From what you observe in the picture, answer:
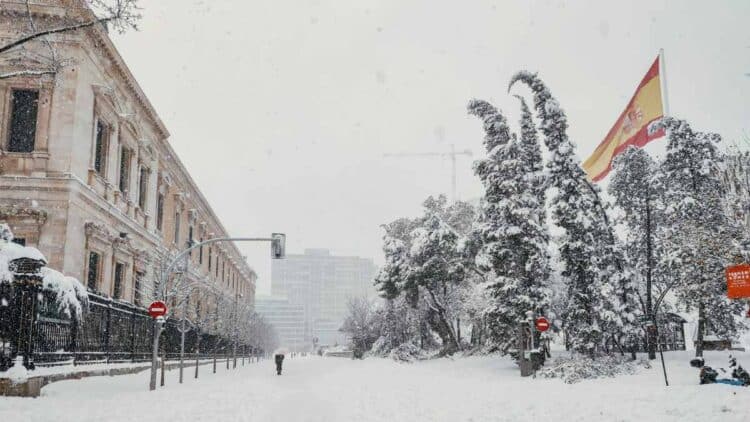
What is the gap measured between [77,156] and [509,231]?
17482mm

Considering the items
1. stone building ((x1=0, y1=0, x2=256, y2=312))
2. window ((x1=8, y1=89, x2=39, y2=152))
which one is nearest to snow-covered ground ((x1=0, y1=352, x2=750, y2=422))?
stone building ((x1=0, y1=0, x2=256, y2=312))

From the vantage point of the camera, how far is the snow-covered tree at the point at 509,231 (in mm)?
27531

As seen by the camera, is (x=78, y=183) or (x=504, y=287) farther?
(x=504, y=287)

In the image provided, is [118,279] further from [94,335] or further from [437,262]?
[437,262]

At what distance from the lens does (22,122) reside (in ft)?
81.0

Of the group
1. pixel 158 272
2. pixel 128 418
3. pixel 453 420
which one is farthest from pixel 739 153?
pixel 158 272

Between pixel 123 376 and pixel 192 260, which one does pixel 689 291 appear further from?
pixel 192 260

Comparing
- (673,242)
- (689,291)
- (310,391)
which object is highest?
(673,242)

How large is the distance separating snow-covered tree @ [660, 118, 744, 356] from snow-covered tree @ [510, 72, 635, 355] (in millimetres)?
2441

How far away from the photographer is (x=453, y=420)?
12188mm

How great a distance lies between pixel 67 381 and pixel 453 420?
10695mm

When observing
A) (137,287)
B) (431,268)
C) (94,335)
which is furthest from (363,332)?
(94,335)

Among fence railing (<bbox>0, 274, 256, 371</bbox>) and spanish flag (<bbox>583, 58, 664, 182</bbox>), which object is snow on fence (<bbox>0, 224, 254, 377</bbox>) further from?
spanish flag (<bbox>583, 58, 664, 182</bbox>)

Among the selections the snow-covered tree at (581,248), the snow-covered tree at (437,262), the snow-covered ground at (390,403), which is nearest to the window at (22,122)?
the snow-covered ground at (390,403)
